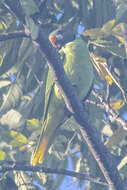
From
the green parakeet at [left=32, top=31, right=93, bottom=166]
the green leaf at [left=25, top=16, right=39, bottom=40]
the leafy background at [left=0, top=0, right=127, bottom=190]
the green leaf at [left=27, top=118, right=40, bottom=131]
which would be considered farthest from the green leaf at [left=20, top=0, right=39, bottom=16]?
the green parakeet at [left=32, top=31, right=93, bottom=166]

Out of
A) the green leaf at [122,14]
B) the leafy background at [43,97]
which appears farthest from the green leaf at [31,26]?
the leafy background at [43,97]

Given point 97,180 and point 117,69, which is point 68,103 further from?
point 117,69

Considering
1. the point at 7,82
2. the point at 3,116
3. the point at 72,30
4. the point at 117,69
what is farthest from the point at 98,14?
the point at 3,116

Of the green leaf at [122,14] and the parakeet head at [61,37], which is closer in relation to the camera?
the green leaf at [122,14]

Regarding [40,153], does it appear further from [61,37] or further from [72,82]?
[61,37]

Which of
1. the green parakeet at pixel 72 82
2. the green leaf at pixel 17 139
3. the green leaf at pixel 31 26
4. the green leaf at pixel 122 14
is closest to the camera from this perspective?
the green leaf at pixel 31 26

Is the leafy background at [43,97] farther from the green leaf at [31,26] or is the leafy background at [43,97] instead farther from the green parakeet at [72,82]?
the green leaf at [31,26]

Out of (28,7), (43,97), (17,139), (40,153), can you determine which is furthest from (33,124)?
(28,7)

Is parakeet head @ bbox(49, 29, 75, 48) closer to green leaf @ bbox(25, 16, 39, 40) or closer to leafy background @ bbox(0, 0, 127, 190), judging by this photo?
leafy background @ bbox(0, 0, 127, 190)
